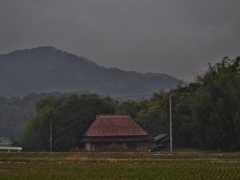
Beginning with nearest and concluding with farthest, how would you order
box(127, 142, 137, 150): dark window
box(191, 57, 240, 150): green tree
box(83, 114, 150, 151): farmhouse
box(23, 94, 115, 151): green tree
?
box(191, 57, 240, 150): green tree → box(83, 114, 150, 151): farmhouse → box(127, 142, 137, 150): dark window → box(23, 94, 115, 151): green tree

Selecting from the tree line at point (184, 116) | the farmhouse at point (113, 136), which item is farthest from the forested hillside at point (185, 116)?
the farmhouse at point (113, 136)

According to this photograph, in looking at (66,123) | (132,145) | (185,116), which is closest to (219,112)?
(185,116)

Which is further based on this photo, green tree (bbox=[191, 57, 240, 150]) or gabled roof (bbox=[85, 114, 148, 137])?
gabled roof (bbox=[85, 114, 148, 137])

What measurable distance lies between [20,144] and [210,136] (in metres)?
29.9

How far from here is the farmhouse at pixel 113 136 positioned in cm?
5716

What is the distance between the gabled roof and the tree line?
9.06ft

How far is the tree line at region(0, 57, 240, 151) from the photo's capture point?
4975cm

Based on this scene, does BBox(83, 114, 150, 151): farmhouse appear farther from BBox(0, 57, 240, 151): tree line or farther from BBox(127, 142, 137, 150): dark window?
BBox(0, 57, 240, 151): tree line

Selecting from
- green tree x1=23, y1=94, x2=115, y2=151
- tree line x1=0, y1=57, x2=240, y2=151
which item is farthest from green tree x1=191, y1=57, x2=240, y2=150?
green tree x1=23, y1=94, x2=115, y2=151

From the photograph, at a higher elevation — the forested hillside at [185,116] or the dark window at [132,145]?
the forested hillside at [185,116]

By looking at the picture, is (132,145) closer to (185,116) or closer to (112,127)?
(112,127)

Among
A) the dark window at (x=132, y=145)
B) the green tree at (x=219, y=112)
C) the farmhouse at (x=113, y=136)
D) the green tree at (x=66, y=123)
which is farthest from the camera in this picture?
the green tree at (x=66, y=123)

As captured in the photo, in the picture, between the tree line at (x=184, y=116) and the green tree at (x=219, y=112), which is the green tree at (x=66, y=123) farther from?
the green tree at (x=219, y=112)

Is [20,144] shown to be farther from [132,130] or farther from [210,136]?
[210,136]
